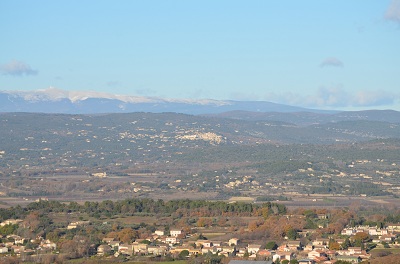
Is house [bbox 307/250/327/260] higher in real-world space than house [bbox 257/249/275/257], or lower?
higher

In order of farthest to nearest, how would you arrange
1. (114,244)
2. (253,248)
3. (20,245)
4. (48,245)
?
(20,245) → (114,244) → (48,245) → (253,248)

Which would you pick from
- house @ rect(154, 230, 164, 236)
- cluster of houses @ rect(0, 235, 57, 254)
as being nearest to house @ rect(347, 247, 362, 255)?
house @ rect(154, 230, 164, 236)

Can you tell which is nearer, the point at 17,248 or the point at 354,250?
the point at 354,250

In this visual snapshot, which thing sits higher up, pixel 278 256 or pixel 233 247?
pixel 278 256

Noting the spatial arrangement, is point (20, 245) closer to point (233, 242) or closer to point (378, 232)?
point (233, 242)

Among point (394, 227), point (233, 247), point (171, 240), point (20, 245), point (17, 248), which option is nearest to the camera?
point (233, 247)

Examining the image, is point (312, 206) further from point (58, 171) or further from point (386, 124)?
point (386, 124)

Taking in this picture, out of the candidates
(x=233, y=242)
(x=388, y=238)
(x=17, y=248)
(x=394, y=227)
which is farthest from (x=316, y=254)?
(x=17, y=248)

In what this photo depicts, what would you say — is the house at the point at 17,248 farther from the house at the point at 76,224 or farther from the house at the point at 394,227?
the house at the point at 394,227

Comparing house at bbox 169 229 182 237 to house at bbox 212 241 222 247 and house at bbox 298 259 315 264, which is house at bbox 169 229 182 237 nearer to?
house at bbox 212 241 222 247
